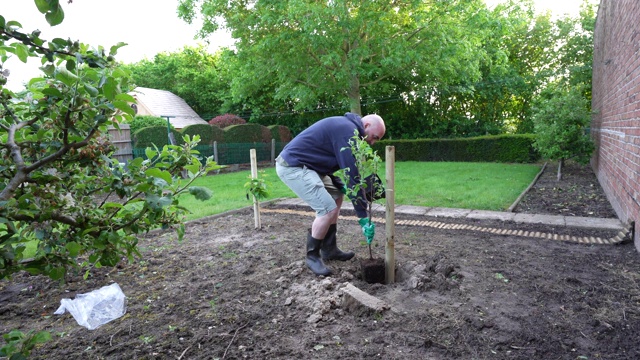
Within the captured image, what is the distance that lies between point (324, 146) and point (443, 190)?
17.9ft

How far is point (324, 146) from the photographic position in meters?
3.81

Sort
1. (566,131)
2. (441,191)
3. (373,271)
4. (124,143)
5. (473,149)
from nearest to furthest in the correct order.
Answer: (373,271)
(441,191)
(566,131)
(124,143)
(473,149)

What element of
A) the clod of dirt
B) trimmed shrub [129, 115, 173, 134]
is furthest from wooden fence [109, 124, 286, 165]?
the clod of dirt

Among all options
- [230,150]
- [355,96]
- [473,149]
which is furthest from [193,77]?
[473,149]

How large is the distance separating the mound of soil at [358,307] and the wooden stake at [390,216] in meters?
0.16

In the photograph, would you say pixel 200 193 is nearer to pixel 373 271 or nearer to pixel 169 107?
pixel 373 271

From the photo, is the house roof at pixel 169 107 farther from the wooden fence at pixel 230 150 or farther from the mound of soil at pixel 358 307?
the mound of soil at pixel 358 307

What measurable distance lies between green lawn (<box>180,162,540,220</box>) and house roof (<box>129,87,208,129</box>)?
514 inches

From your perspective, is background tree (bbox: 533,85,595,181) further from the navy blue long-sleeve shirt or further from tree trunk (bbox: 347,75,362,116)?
the navy blue long-sleeve shirt

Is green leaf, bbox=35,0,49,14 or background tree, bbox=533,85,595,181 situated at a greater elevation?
green leaf, bbox=35,0,49,14

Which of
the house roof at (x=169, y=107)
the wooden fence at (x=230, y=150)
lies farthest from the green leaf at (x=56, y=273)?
the house roof at (x=169, y=107)

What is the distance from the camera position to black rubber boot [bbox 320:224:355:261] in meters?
4.11

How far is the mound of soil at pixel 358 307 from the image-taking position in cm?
248

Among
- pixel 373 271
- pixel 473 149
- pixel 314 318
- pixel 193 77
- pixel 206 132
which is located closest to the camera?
pixel 314 318
